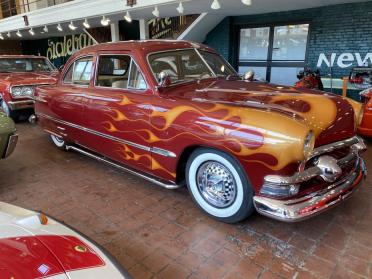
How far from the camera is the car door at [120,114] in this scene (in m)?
3.18

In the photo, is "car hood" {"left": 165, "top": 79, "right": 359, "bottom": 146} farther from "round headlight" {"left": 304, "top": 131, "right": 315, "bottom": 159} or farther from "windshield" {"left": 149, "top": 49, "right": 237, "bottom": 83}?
"windshield" {"left": 149, "top": 49, "right": 237, "bottom": 83}

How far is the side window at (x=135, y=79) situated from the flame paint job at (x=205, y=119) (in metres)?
0.08

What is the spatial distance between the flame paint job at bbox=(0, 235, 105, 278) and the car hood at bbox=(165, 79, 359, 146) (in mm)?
1594

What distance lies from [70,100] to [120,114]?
4.01 ft

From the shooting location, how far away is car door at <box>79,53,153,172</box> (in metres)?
3.18

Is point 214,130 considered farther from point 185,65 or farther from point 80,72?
point 80,72

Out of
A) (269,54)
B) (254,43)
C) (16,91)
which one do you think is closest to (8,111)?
(16,91)

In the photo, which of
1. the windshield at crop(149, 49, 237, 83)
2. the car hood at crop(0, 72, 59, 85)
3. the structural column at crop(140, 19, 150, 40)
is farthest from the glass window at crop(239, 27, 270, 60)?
the windshield at crop(149, 49, 237, 83)

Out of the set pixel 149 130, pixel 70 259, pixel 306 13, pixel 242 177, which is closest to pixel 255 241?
pixel 242 177

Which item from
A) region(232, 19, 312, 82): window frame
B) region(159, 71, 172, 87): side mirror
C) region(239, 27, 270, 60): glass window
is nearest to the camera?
region(159, 71, 172, 87): side mirror

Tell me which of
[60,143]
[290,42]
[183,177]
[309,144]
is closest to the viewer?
[309,144]

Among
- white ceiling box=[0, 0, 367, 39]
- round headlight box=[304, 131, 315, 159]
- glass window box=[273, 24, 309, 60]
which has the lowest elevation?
round headlight box=[304, 131, 315, 159]

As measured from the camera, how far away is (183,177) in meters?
3.17

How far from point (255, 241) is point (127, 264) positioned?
113 centimetres
